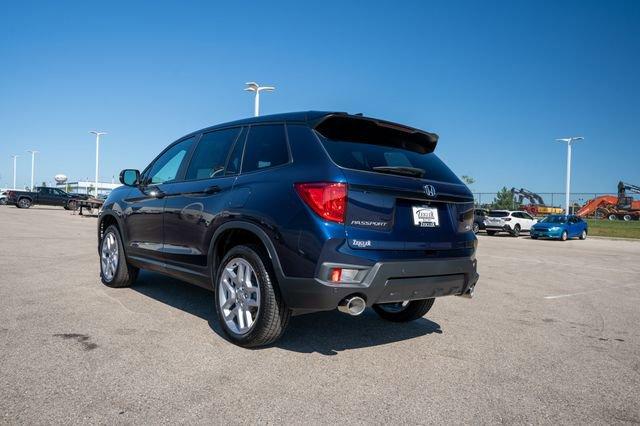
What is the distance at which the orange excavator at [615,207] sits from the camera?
50219 millimetres

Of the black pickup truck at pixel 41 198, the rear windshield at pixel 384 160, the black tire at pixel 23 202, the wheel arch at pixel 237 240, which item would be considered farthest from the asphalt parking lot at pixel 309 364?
the black tire at pixel 23 202

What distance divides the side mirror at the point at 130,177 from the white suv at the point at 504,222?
2527cm

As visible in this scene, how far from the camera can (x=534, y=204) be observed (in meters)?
52.2

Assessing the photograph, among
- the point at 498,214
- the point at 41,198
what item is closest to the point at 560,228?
the point at 498,214

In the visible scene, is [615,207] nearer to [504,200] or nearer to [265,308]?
[504,200]

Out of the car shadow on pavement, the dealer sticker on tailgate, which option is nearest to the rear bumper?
the dealer sticker on tailgate

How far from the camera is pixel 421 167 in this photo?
4051 millimetres

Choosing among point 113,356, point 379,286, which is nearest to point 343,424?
point 379,286

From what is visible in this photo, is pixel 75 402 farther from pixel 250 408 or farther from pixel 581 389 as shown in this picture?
pixel 581 389

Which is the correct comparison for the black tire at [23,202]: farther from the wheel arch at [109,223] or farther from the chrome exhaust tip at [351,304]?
the chrome exhaust tip at [351,304]

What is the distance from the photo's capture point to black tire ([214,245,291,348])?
3.61 m

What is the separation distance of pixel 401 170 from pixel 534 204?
53.4 meters

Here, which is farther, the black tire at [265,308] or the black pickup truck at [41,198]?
the black pickup truck at [41,198]

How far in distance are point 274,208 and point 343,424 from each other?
5.18ft
